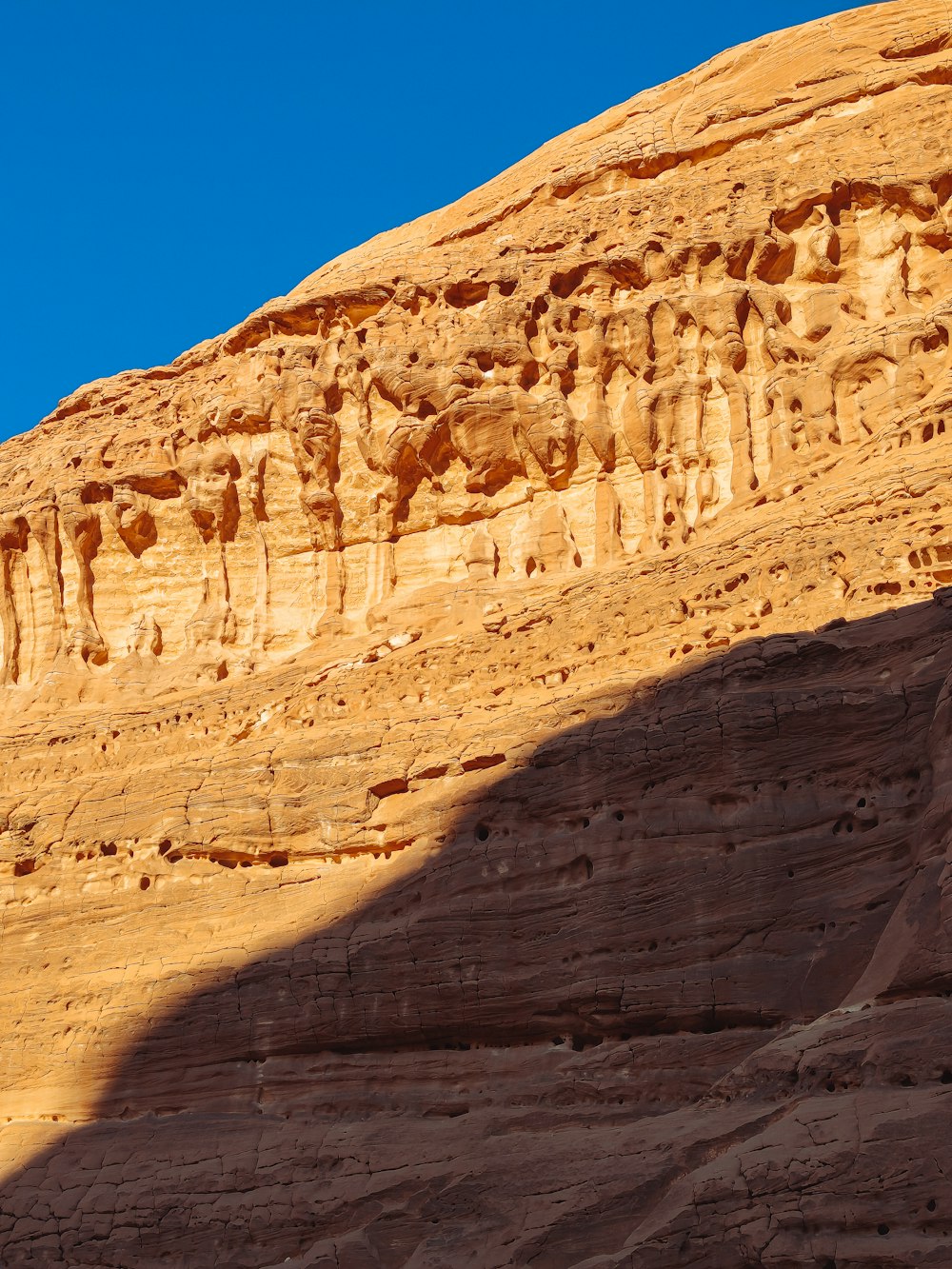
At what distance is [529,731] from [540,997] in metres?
3.95

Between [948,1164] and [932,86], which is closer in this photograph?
[948,1164]

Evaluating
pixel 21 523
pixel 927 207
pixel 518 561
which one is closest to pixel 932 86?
pixel 927 207

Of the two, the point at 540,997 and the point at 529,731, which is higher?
the point at 529,731

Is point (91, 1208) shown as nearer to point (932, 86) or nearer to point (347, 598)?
point (347, 598)

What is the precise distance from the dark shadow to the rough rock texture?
0.17 ft

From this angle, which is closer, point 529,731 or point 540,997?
point 540,997

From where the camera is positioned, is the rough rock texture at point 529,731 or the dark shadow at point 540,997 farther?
the dark shadow at point 540,997

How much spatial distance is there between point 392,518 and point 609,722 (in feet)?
34.3

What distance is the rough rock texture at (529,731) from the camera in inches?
605

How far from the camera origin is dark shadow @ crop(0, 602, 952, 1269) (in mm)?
15852

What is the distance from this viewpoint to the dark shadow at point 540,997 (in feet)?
52.0

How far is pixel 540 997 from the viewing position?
17.3m

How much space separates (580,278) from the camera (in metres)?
28.7

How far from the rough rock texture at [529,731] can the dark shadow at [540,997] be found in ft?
0.17
